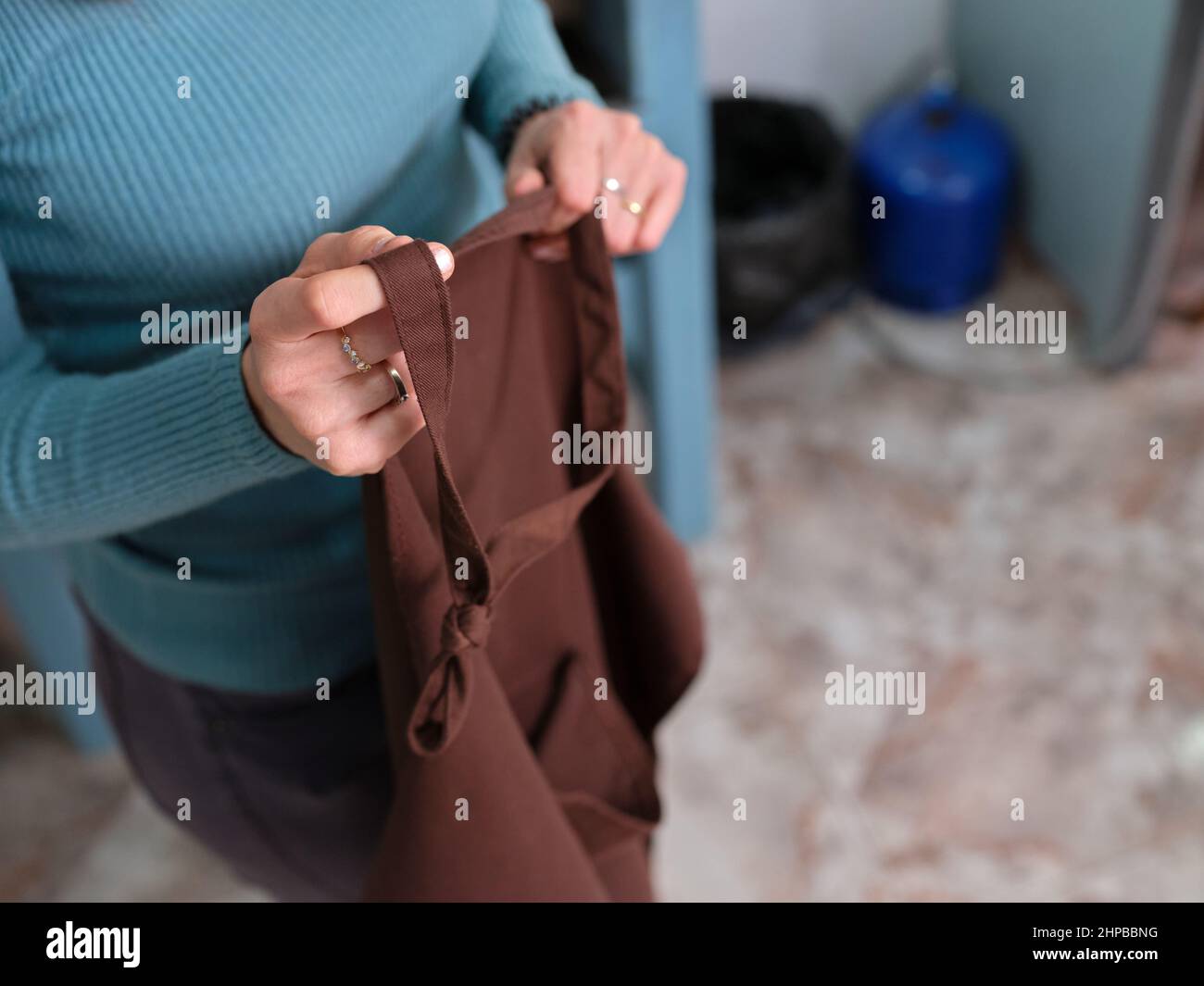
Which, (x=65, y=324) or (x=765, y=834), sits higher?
(x=65, y=324)

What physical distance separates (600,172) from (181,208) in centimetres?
27

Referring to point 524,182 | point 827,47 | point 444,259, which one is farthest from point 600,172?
point 827,47

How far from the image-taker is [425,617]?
2.22 feet

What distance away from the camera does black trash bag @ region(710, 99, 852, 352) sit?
81.4 inches

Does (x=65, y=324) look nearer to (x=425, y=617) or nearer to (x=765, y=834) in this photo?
(x=425, y=617)

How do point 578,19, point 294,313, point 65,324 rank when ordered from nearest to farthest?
point 294,313 → point 65,324 → point 578,19

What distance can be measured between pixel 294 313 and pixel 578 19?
48.0 inches

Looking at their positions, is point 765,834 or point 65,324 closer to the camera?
point 65,324

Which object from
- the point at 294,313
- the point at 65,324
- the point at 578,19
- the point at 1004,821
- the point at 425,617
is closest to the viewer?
the point at 294,313

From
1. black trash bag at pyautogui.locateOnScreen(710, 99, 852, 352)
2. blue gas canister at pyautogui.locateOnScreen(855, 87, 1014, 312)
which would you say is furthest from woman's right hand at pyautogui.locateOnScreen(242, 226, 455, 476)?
blue gas canister at pyautogui.locateOnScreen(855, 87, 1014, 312)

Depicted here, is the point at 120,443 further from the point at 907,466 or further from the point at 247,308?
the point at 907,466

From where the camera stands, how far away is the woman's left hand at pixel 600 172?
0.76 meters

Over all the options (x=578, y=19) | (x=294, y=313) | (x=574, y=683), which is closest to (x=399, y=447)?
(x=294, y=313)

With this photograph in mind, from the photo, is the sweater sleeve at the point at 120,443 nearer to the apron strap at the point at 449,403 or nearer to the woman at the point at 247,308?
the woman at the point at 247,308
